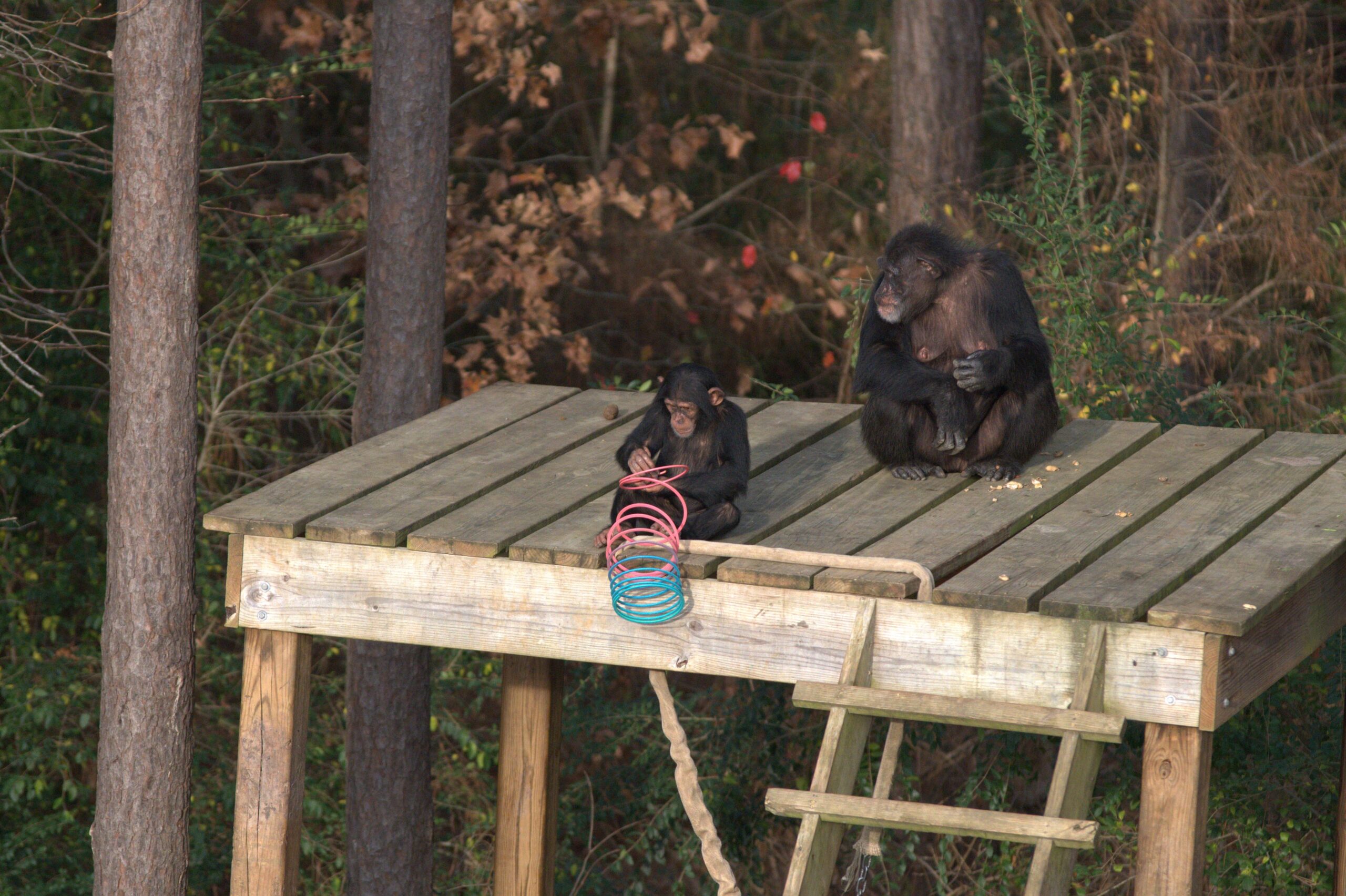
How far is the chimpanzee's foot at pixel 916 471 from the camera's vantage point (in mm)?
5234

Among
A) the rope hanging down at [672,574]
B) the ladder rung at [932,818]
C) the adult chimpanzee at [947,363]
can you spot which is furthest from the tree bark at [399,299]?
the ladder rung at [932,818]

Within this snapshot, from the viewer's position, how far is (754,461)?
547 centimetres

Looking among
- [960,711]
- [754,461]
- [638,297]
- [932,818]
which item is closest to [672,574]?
[960,711]

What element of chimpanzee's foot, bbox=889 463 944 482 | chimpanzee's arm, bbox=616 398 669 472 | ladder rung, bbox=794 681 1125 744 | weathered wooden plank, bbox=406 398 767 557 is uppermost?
chimpanzee's arm, bbox=616 398 669 472

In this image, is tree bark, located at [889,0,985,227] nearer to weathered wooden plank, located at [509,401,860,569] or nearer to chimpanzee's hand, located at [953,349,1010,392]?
weathered wooden plank, located at [509,401,860,569]

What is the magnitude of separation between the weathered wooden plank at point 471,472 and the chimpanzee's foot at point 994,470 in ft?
4.44

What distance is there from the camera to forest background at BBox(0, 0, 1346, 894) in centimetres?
757

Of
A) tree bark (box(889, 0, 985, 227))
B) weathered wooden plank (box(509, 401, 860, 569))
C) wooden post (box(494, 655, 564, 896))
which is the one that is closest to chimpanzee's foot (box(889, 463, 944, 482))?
weathered wooden plank (box(509, 401, 860, 569))

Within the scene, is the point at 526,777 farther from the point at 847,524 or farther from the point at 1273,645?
the point at 1273,645

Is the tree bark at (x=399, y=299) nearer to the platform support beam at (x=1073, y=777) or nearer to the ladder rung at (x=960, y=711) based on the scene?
the ladder rung at (x=960, y=711)

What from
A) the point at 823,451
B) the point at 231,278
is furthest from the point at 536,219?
the point at 823,451

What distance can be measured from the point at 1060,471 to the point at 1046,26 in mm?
5377

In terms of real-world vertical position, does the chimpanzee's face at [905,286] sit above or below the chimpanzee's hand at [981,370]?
above

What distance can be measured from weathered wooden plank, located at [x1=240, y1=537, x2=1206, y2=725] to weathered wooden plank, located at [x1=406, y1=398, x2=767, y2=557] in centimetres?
5
